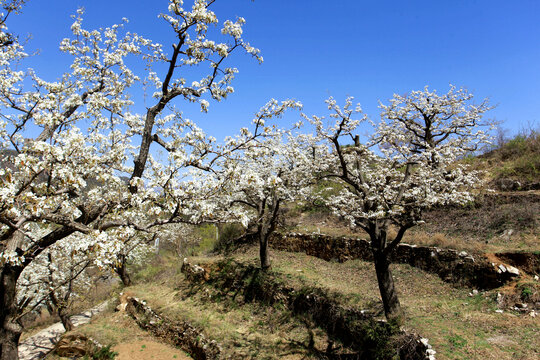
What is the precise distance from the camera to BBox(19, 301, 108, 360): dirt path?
15250 mm

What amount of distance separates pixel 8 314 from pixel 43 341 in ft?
48.6

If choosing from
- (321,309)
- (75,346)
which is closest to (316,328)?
(321,309)

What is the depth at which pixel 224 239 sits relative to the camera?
22.0 metres

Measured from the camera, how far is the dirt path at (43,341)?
15.2 metres

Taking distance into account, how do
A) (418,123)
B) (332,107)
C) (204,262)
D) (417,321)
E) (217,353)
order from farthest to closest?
(204,262) < (418,123) < (217,353) < (332,107) < (417,321)

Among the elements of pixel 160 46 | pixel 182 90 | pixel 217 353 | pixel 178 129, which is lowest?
pixel 217 353

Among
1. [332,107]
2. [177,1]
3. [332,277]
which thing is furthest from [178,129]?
[332,277]

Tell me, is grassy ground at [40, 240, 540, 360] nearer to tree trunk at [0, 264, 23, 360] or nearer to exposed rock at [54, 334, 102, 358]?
exposed rock at [54, 334, 102, 358]

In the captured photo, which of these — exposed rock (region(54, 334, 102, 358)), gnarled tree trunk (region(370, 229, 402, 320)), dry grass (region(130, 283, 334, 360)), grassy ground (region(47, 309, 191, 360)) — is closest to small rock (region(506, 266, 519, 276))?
gnarled tree trunk (region(370, 229, 402, 320))

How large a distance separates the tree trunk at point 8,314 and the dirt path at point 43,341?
11986 mm

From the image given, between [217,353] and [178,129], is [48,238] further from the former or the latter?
[217,353]

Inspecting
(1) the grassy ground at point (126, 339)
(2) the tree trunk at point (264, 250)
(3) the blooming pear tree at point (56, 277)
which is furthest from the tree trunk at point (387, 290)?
(3) the blooming pear tree at point (56, 277)

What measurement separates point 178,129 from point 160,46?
5.34 ft

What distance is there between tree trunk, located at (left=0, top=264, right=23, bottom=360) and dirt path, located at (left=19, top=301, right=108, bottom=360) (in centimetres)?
1199
